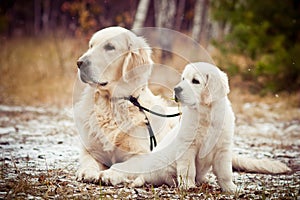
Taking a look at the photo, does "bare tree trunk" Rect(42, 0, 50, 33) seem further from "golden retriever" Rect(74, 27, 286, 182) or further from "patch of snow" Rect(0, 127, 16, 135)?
"golden retriever" Rect(74, 27, 286, 182)

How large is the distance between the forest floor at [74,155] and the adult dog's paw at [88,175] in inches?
2.7

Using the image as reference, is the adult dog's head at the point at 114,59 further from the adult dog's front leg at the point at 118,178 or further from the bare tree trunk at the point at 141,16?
the bare tree trunk at the point at 141,16

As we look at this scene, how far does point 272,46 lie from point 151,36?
495 centimetres

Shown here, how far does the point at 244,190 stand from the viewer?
3.75m

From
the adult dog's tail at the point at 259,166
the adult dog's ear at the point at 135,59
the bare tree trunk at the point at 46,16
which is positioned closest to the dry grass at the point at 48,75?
the bare tree trunk at the point at 46,16

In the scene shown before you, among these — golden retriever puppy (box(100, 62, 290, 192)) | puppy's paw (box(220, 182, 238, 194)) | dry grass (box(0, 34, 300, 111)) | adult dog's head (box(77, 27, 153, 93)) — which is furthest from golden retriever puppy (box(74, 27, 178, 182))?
dry grass (box(0, 34, 300, 111))

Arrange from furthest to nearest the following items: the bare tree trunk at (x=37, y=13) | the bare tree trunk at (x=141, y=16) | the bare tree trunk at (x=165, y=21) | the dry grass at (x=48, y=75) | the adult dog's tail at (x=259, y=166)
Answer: the bare tree trunk at (x=37, y=13) < the bare tree trunk at (x=165, y=21) < the bare tree trunk at (x=141, y=16) < the dry grass at (x=48, y=75) < the adult dog's tail at (x=259, y=166)

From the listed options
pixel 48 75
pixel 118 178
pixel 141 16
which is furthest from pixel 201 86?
pixel 48 75

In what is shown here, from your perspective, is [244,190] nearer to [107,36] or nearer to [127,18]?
[107,36]

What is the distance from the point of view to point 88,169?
3.88 meters

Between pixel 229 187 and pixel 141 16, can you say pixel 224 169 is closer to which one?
pixel 229 187

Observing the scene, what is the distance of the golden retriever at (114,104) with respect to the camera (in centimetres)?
399

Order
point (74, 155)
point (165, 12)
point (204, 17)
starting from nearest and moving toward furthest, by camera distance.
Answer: point (74, 155) < point (165, 12) < point (204, 17)

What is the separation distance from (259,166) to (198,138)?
111cm
